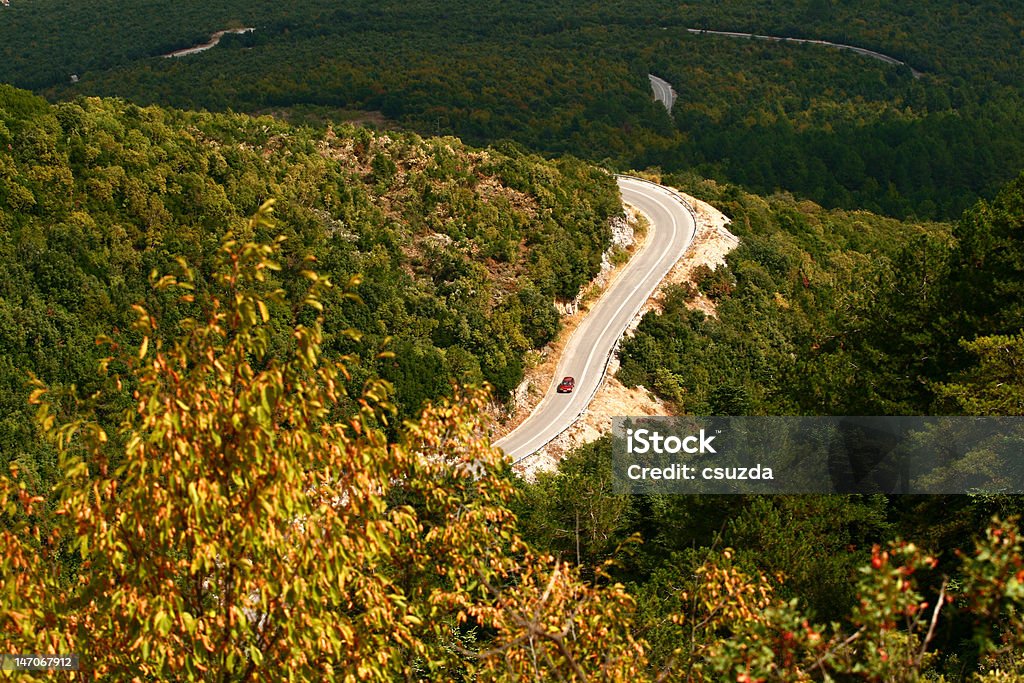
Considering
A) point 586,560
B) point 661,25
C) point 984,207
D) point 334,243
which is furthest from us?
point 661,25

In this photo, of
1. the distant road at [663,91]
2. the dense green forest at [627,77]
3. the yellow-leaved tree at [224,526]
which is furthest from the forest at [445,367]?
the distant road at [663,91]

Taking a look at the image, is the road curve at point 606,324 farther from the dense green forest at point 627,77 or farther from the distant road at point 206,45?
the distant road at point 206,45

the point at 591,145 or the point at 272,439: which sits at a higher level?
the point at 272,439

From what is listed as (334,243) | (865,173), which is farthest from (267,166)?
(865,173)

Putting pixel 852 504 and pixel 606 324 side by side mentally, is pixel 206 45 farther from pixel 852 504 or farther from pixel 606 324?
pixel 852 504

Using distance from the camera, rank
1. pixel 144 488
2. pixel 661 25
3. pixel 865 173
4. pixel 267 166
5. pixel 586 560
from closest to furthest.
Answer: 1. pixel 144 488
2. pixel 586 560
3. pixel 267 166
4. pixel 865 173
5. pixel 661 25

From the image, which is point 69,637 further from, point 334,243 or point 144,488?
point 334,243

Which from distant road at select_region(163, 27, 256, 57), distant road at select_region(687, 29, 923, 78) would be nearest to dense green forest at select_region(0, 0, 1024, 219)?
distant road at select_region(687, 29, 923, 78)

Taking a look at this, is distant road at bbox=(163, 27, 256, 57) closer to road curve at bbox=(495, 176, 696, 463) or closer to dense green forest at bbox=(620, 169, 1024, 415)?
road curve at bbox=(495, 176, 696, 463)
